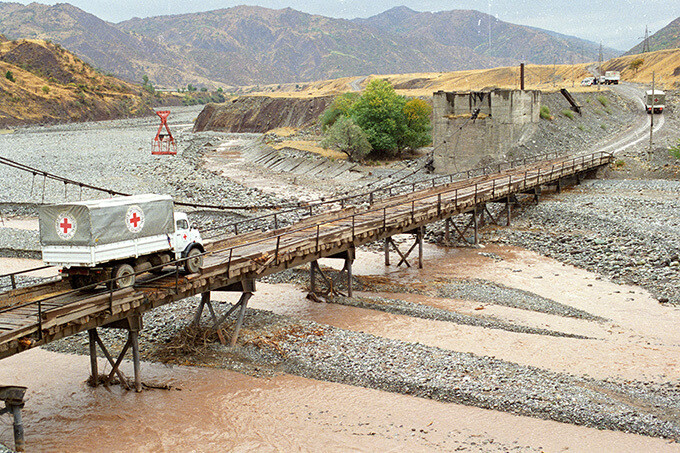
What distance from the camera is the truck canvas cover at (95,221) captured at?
16453 millimetres

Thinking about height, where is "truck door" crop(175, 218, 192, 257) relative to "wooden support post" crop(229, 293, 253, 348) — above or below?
above

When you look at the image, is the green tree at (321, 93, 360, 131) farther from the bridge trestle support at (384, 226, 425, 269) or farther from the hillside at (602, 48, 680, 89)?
the bridge trestle support at (384, 226, 425, 269)

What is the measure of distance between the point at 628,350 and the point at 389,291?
1025 cm

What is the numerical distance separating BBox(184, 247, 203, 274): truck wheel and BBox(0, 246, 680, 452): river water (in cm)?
304

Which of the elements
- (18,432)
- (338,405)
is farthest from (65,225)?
(338,405)

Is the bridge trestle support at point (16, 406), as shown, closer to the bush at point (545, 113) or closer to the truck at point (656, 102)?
the bush at point (545, 113)

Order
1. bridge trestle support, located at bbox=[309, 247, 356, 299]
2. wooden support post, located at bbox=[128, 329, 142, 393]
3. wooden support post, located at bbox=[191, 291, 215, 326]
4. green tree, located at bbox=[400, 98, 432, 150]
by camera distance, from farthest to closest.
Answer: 1. green tree, located at bbox=[400, 98, 432, 150]
2. bridge trestle support, located at bbox=[309, 247, 356, 299]
3. wooden support post, located at bbox=[191, 291, 215, 326]
4. wooden support post, located at bbox=[128, 329, 142, 393]

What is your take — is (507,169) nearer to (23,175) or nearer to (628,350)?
(628,350)

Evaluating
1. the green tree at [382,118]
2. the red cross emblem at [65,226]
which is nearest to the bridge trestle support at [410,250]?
the red cross emblem at [65,226]

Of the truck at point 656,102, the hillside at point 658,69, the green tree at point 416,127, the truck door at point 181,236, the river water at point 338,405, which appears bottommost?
the river water at point 338,405

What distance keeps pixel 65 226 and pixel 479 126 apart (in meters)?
43.5

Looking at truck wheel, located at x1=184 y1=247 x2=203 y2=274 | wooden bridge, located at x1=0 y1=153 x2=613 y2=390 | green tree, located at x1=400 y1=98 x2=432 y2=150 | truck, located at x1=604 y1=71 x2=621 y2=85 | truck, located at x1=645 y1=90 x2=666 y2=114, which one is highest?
truck, located at x1=604 y1=71 x2=621 y2=85

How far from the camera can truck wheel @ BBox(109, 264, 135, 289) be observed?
17203 mm

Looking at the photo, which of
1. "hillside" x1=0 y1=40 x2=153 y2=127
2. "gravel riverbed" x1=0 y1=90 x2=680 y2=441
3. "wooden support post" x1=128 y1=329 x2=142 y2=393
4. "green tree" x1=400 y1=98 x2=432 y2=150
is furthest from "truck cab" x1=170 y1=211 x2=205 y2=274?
"hillside" x1=0 y1=40 x2=153 y2=127
